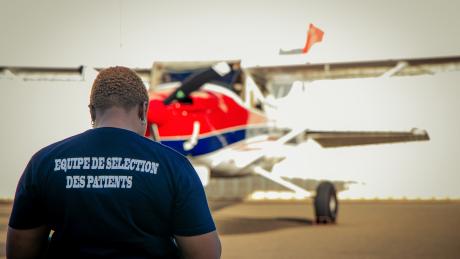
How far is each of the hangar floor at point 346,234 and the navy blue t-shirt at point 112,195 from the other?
163 inches

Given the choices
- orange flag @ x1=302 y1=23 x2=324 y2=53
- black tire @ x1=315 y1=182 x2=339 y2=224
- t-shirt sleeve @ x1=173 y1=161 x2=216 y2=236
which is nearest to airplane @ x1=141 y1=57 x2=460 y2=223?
black tire @ x1=315 y1=182 x2=339 y2=224

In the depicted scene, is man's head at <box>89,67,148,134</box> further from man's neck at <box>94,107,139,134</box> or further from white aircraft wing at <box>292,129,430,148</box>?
white aircraft wing at <box>292,129,430,148</box>

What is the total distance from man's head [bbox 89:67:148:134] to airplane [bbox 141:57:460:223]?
677 centimetres

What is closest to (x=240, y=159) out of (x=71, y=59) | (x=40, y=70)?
(x=40, y=70)

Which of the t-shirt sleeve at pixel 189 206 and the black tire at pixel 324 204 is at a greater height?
the t-shirt sleeve at pixel 189 206

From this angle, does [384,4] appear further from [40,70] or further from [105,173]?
[105,173]

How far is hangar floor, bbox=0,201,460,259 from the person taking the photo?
233 inches

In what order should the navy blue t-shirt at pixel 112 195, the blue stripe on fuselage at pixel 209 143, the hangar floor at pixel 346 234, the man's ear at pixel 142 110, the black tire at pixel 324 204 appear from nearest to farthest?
1. the navy blue t-shirt at pixel 112 195
2. the man's ear at pixel 142 110
3. the hangar floor at pixel 346 234
4. the blue stripe on fuselage at pixel 209 143
5. the black tire at pixel 324 204

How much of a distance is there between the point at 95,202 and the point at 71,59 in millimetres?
13879

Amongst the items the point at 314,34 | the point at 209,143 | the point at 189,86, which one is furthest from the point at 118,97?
the point at 314,34

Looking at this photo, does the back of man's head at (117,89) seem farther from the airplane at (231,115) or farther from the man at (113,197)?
the airplane at (231,115)

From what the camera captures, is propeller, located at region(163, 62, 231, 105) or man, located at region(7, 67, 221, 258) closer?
man, located at region(7, 67, 221, 258)

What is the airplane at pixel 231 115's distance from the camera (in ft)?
28.3

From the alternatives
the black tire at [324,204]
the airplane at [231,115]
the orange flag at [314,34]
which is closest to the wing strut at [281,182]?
the airplane at [231,115]
